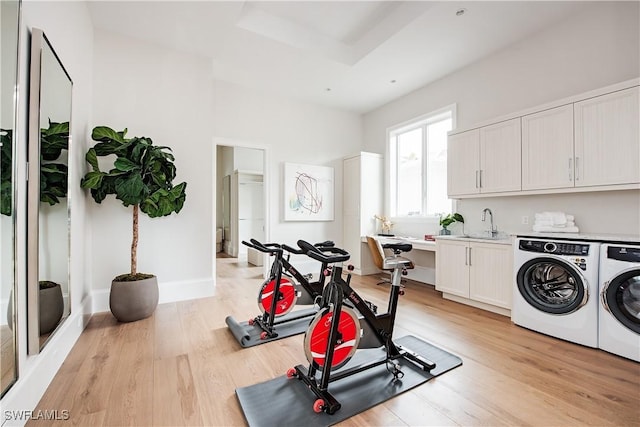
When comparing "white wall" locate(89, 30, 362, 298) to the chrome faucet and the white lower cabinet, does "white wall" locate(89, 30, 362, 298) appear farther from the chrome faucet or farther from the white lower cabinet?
the chrome faucet

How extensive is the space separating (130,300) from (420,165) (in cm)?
449

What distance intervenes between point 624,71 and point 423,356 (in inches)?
130

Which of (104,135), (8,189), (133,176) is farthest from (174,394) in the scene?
(104,135)

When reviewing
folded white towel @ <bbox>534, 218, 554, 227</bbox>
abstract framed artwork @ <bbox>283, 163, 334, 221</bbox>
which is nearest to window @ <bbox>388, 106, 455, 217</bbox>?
abstract framed artwork @ <bbox>283, 163, 334, 221</bbox>

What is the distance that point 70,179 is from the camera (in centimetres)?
238

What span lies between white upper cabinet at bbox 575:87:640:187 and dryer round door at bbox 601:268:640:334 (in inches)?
34.7

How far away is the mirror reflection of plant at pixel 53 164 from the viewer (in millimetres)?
1789

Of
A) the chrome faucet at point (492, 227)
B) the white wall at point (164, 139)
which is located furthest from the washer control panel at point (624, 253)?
the white wall at point (164, 139)

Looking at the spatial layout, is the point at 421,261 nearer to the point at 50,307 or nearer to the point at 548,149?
the point at 548,149

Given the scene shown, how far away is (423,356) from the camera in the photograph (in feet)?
7.08

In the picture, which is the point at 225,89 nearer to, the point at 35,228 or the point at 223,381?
the point at 35,228

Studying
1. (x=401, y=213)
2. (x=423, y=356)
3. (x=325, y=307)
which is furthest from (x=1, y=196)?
(x=401, y=213)

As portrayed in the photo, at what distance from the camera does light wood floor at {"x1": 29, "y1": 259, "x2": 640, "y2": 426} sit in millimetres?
1514

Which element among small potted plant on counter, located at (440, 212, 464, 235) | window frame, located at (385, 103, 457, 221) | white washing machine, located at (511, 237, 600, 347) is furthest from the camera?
window frame, located at (385, 103, 457, 221)
